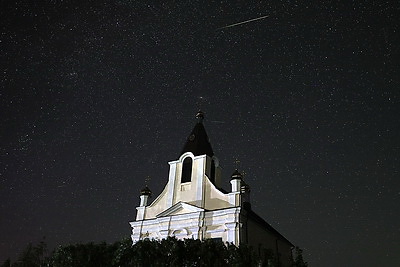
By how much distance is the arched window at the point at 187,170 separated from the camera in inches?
1292

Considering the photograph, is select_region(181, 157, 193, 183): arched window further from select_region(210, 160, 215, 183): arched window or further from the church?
select_region(210, 160, 215, 183): arched window

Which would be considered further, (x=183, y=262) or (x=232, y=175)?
(x=232, y=175)

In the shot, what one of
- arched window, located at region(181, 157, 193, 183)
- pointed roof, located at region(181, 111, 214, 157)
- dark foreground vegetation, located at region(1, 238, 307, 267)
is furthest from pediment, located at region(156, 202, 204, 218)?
dark foreground vegetation, located at region(1, 238, 307, 267)

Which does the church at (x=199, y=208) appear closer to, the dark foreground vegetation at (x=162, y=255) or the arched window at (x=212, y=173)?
the arched window at (x=212, y=173)

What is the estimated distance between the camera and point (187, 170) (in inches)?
1315

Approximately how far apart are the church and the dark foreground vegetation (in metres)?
9.34

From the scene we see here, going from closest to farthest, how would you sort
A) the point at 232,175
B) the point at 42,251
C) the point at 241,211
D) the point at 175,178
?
1. the point at 241,211
2. the point at 232,175
3. the point at 175,178
4. the point at 42,251

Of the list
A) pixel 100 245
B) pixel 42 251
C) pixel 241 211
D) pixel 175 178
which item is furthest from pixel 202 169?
pixel 42 251

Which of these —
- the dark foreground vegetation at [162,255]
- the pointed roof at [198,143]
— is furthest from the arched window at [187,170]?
the dark foreground vegetation at [162,255]

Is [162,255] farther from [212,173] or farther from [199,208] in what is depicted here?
[212,173]

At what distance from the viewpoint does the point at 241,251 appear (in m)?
18.0

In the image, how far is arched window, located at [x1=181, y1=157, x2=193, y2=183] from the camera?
108ft

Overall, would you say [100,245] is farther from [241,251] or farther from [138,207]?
[138,207]

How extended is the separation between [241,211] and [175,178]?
7197 millimetres
